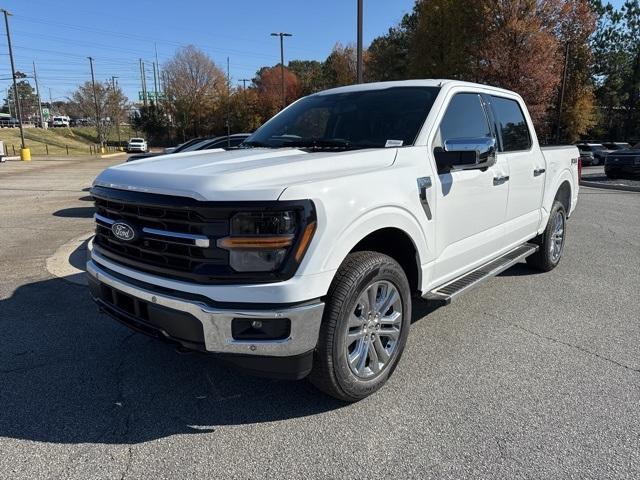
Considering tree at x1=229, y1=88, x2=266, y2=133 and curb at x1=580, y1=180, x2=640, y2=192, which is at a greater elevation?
tree at x1=229, y1=88, x2=266, y2=133

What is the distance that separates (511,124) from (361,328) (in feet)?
9.92

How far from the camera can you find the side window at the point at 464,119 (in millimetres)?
3829

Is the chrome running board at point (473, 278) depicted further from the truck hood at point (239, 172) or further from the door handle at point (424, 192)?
the truck hood at point (239, 172)

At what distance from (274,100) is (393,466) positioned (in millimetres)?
61322

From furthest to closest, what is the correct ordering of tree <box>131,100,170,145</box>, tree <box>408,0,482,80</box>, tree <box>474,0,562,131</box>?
tree <box>131,100,170,145</box>, tree <box>408,0,482,80</box>, tree <box>474,0,562,131</box>

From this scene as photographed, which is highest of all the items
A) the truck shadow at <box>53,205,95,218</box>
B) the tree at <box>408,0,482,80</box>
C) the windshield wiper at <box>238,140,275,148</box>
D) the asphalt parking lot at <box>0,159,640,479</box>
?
the tree at <box>408,0,482,80</box>

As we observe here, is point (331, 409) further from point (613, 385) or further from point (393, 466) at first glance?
point (613, 385)

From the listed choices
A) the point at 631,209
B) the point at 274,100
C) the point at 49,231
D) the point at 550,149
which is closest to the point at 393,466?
the point at 550,149

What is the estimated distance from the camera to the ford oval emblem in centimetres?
288

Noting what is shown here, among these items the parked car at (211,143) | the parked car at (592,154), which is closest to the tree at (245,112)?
the parked car at (592,154)

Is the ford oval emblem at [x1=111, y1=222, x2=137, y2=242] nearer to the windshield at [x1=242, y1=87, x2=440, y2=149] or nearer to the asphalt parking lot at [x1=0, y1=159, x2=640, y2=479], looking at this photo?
the asphalt parking lot at [x1=0, y1=159, x2=640, y2=479]

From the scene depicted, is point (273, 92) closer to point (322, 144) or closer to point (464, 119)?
point (464, 119)

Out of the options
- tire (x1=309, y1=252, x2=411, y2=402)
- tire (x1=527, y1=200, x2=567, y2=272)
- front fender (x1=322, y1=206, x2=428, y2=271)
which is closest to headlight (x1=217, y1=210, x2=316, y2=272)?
front fender (x1=322, y1=206, x2=428, y2=271)

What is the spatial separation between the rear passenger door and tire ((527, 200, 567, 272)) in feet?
1.35
